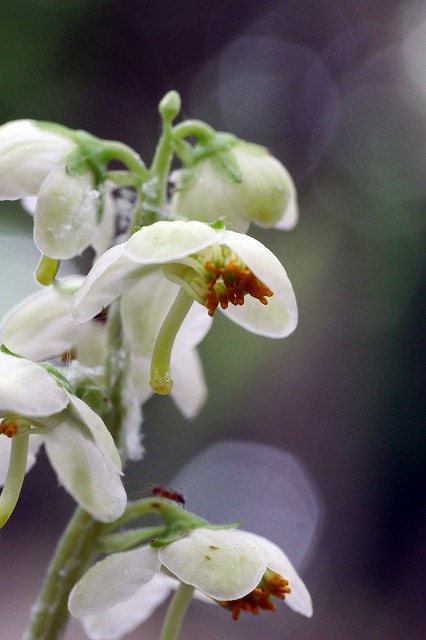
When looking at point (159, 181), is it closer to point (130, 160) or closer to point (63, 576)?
point (130, 160)

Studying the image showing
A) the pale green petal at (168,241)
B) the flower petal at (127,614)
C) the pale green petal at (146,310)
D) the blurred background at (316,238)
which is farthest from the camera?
the blurred background at (316,238)

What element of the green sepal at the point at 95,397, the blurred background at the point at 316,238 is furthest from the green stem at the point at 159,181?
the blurred background at the point at 316,238

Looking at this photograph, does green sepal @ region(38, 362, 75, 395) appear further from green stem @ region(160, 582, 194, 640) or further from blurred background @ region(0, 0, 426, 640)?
blurred background @ region(0, 0, 426, 640)

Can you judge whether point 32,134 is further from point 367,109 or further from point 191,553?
point 367,109

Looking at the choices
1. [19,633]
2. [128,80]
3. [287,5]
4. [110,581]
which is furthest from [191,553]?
[287,5]

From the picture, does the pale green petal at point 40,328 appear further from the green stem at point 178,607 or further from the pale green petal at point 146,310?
the green stem at point 178,607

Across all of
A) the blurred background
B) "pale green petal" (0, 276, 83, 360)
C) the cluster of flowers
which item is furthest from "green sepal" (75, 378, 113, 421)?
the blurred background

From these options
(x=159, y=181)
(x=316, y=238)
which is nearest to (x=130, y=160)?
(x=159, y=181)

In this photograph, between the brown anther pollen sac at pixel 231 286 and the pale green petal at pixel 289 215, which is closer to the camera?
the brown anther pollen sac at pixel 231 286
